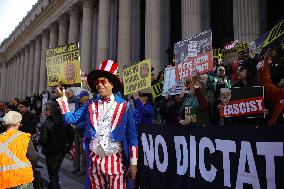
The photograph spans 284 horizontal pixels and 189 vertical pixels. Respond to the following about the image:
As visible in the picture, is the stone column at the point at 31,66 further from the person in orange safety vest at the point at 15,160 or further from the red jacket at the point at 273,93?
the red jacket at the point at 273,93

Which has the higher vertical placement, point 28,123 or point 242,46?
point 242,46

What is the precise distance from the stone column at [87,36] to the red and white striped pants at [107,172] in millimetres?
22993

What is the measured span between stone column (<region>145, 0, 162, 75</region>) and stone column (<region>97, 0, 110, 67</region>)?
6.71 meters

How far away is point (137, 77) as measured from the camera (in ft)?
27.1

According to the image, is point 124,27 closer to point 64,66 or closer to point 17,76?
point 64,66

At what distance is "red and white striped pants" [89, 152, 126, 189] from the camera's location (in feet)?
11.9

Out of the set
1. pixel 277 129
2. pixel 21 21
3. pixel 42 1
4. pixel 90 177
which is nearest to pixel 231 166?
pixel 277 129

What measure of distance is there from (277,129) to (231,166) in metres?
0.71

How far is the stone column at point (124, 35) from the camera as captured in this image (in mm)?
21172

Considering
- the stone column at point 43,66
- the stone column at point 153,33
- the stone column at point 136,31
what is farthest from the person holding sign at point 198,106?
the stone column at point 43,66

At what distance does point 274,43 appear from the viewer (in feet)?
19.1

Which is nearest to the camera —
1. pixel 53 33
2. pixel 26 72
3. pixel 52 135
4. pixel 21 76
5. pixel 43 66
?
pixel 52 135

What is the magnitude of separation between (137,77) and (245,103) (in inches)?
146

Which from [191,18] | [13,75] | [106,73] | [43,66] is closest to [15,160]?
[106,73]
